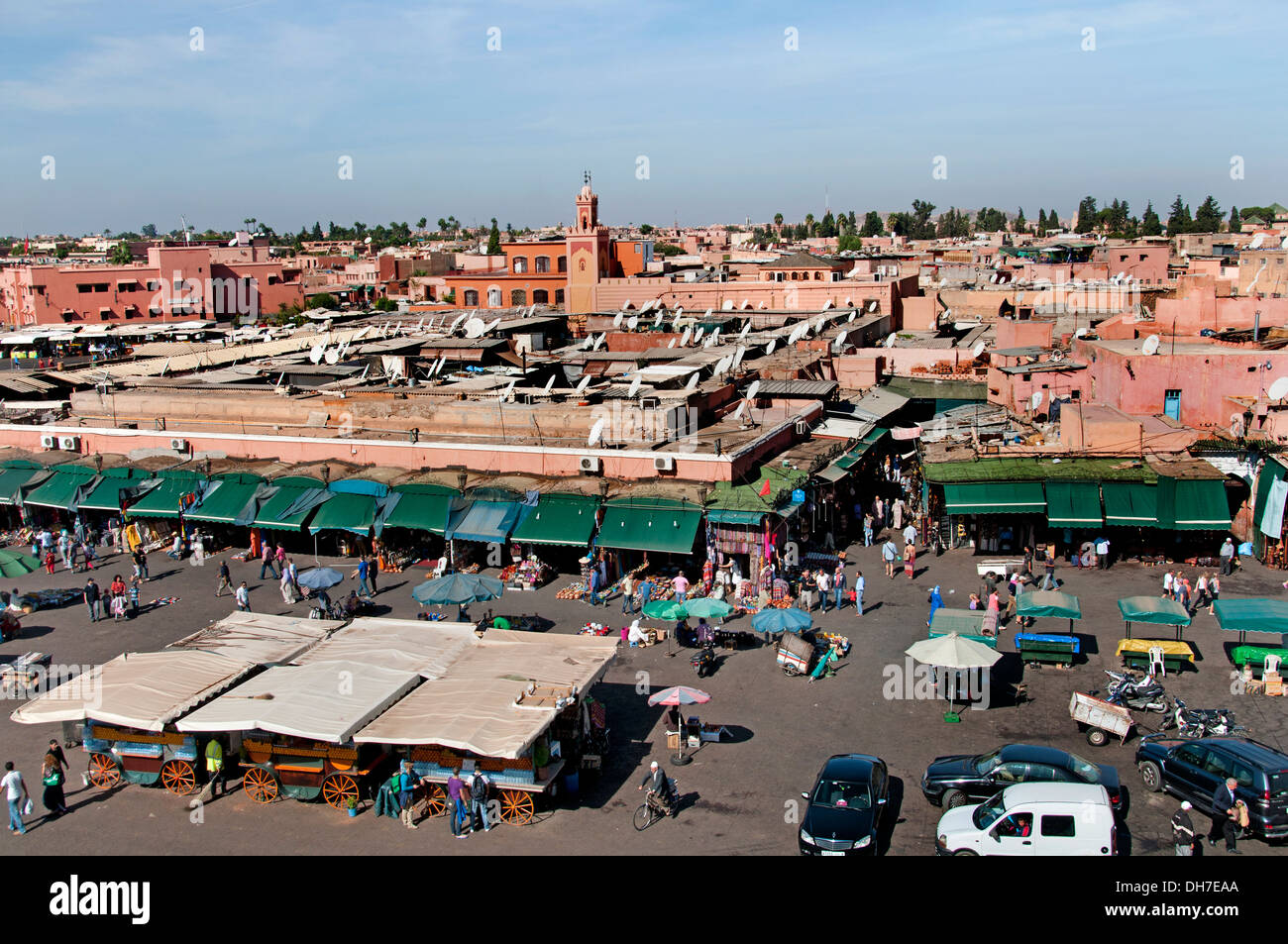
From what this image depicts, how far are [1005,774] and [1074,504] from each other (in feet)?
37.0

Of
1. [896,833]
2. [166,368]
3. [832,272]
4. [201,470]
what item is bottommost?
→ [896,833]

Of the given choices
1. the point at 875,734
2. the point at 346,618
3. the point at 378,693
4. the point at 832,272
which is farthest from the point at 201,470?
the point at 832,272

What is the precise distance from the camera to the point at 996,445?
25016mm

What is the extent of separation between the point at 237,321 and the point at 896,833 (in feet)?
182

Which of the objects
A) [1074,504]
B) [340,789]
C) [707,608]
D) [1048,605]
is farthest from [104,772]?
[1074,504]

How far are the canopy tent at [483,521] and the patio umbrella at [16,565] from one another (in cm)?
862

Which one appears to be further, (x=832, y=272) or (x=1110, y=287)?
(x=832, y=272)

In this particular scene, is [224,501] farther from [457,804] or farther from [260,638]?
[457,804]

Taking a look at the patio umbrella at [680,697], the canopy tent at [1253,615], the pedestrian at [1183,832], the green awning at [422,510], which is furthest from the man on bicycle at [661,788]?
the green awning at [422,510]

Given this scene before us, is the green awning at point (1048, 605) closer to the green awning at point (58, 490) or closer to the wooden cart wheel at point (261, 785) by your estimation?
the wooden cart wheel at point (261, 785)

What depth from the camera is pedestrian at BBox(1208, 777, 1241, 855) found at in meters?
11.4

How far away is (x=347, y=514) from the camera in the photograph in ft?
78.3

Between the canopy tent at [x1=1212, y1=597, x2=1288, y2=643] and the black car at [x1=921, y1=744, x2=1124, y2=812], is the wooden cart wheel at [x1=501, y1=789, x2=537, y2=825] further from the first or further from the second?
the canopy tent at [x1=1212, y1=597, x2=1288, y2=643]

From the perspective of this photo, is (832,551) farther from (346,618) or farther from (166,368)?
(166,368)
